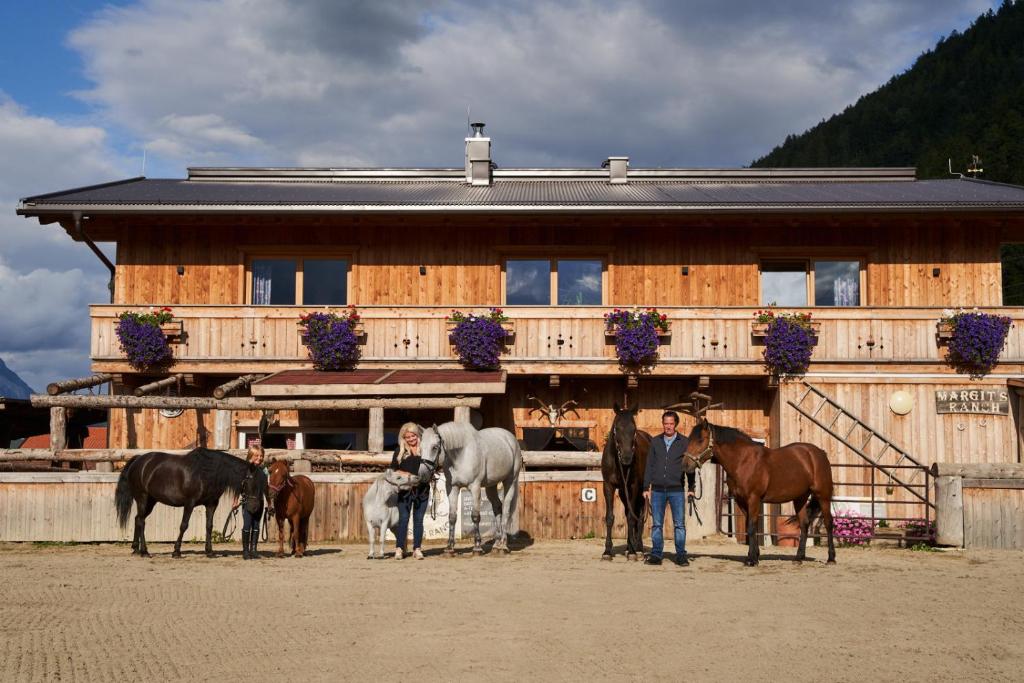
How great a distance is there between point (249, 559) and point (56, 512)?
5.56 m

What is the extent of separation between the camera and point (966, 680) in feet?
29.2

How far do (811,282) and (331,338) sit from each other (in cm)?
1195

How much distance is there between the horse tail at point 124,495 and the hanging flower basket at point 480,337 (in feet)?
27.0

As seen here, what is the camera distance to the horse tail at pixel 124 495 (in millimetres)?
17531

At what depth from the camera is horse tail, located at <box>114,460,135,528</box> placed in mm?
17531

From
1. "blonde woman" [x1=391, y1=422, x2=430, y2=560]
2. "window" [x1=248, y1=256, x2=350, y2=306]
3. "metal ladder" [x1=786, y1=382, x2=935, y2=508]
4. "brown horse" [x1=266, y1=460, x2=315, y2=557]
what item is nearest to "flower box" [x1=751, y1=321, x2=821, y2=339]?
"metal ladder" [x1=786, y1=382, x2=935, y2=508]

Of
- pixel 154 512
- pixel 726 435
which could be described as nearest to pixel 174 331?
pixel 154 512

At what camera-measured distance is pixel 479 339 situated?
2327 cm

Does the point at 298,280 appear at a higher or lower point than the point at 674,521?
higher

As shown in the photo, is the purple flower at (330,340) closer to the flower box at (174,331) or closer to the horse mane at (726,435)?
the flower box at (174,331)

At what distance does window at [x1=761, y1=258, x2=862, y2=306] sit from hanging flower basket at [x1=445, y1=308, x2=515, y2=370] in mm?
6840

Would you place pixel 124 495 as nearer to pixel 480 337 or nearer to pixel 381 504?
pixel 381 504

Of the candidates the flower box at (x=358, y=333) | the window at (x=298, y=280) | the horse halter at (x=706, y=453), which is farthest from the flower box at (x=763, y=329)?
the window at (x=298, y=280)

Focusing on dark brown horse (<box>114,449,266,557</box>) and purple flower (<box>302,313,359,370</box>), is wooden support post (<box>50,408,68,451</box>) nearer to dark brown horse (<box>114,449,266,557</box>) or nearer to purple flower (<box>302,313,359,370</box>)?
dark brown horse (<box>114,449,266,557</box>)
